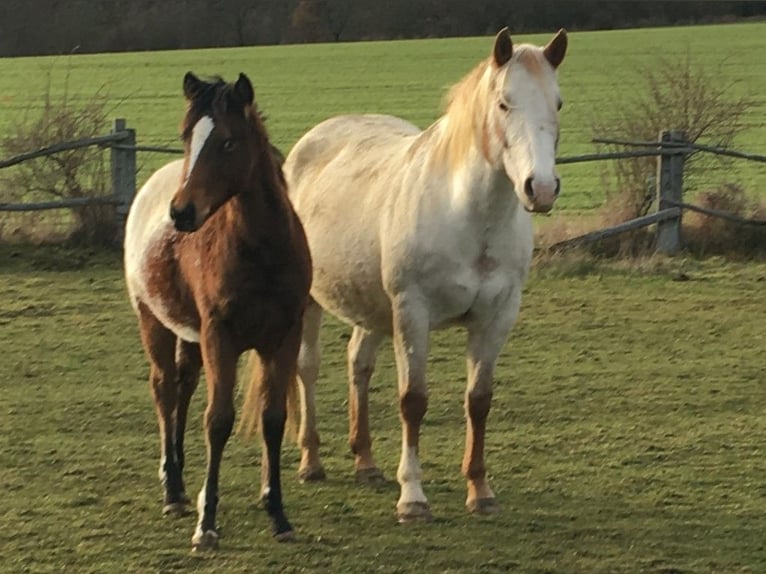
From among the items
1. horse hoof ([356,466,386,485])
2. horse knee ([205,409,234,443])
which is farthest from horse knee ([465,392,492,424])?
horse knee ([205,409,234,443])

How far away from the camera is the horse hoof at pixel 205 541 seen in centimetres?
503

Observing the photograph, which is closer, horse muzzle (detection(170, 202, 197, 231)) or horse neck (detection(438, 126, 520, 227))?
horse muzzle (detection(170, 202, 197, 231))

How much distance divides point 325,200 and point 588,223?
6932mm

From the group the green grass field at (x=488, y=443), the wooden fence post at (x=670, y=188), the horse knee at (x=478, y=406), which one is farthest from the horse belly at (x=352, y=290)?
the wooden fence post at (x=670, y=188)

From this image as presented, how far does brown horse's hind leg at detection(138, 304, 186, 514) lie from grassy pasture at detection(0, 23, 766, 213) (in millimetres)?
12465

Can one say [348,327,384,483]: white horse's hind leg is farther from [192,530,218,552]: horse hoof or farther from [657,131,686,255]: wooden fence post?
[657,131,686,255]: wooden fence post

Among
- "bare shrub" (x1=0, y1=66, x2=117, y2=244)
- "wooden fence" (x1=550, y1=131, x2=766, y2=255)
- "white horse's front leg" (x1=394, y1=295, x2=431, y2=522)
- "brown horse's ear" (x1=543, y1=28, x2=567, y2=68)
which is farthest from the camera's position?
"bare shrub" (x1=0, y1=66, x2=117, y2=244)

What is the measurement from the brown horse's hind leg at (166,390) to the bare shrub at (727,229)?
782cm

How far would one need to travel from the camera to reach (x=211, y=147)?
471 centimetres

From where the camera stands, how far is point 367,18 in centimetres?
4497

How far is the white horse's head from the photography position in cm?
479

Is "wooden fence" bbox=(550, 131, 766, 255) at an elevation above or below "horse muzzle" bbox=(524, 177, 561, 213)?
below

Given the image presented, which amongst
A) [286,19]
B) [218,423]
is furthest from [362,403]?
[286,19]

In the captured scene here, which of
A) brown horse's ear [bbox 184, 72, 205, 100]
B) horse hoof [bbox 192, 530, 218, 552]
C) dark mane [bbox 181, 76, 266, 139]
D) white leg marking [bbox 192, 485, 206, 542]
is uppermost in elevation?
brown horse's ear [bbox 184, 72, 205, 100]
